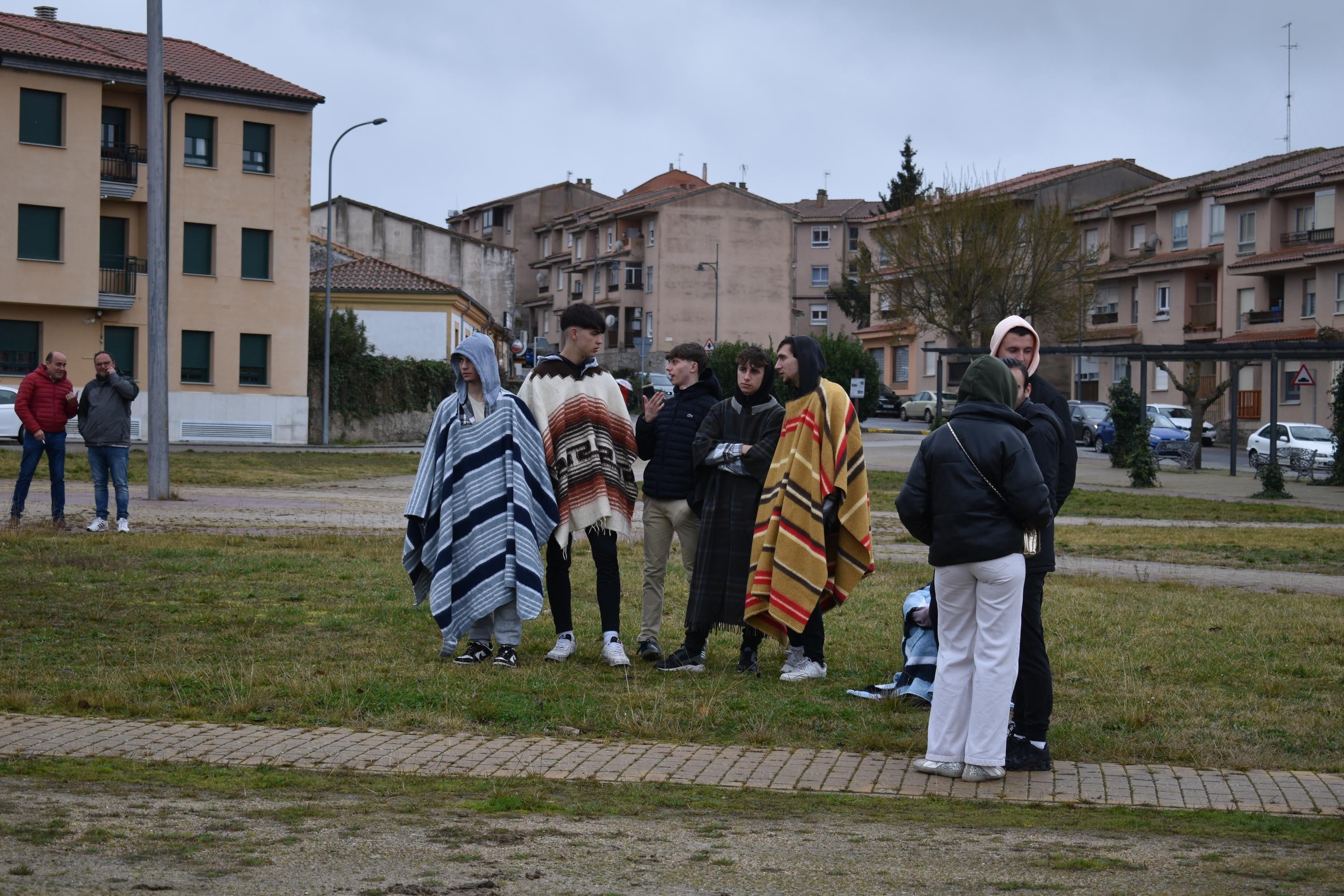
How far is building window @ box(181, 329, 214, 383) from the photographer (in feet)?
152

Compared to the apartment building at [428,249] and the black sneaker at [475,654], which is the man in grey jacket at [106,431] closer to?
the black sneaker at [475,654]

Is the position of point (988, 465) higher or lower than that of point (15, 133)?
lower

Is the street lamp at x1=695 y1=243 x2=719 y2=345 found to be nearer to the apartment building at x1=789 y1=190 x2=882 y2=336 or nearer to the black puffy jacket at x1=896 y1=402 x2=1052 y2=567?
the apartment building at x1=789 y1=190 x2=882 y2=336

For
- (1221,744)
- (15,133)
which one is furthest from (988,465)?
(15,133)

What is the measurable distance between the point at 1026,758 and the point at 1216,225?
65894mm

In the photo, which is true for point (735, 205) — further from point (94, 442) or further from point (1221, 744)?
point (1221, 744)

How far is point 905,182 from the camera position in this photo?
338 ft

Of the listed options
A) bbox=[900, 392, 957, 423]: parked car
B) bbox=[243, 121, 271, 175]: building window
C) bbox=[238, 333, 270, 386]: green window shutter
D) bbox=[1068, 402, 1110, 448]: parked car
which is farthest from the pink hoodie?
bbox=[900, 392, 957, 423]: parked car

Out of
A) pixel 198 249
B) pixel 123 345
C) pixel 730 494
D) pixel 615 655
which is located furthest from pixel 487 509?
pixel 198 249

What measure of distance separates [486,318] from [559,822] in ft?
234

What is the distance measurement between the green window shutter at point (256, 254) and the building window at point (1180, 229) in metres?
42.4

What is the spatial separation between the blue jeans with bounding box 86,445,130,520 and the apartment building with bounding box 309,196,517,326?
219 ft

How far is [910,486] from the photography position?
6422mm

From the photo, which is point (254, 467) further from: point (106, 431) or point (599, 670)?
point (599, 670)
